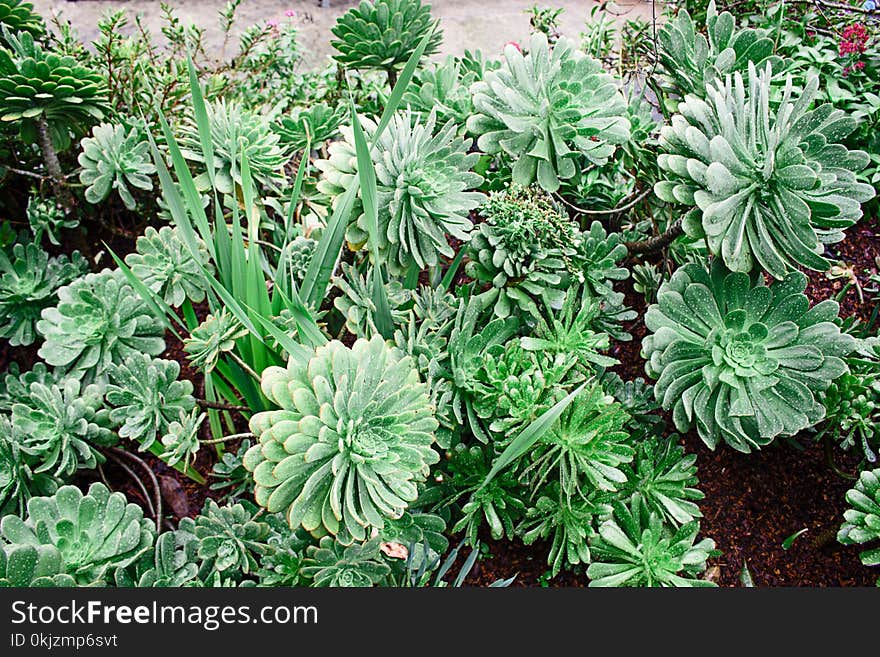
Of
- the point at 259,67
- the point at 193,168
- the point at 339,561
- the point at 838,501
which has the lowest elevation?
the point at 838,501

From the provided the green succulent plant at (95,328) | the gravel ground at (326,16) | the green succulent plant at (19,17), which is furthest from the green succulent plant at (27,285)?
the gravel ground at (326,16)

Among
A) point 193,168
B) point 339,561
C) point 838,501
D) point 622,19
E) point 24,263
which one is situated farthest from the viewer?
point 622,19

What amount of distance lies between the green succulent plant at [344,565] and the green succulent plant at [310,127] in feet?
3.02

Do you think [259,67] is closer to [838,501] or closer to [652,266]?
[652,266]

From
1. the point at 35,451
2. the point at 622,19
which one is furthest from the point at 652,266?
the point at 622,19

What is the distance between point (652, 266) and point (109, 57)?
1.27 meters

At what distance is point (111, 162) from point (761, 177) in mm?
1209

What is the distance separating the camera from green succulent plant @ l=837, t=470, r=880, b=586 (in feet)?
3.64

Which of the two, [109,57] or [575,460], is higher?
[109,57]

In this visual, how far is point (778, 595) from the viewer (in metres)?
1.17

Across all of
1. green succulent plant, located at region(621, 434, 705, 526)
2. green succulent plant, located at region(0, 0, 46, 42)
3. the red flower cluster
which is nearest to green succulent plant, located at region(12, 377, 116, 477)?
green succulent plant, located at region(0, 0, 46, 42)

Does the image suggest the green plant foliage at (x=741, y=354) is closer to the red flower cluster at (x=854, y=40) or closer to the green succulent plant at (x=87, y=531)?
the red flower cluster at (x=854, y=40)

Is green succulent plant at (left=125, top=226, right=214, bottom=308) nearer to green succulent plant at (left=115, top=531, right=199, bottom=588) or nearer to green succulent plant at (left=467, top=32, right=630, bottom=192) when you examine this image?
Result: green succulent plant at (left=115, top=531, right=199, bottom=588)

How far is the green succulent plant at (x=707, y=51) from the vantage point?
1.35 meters
